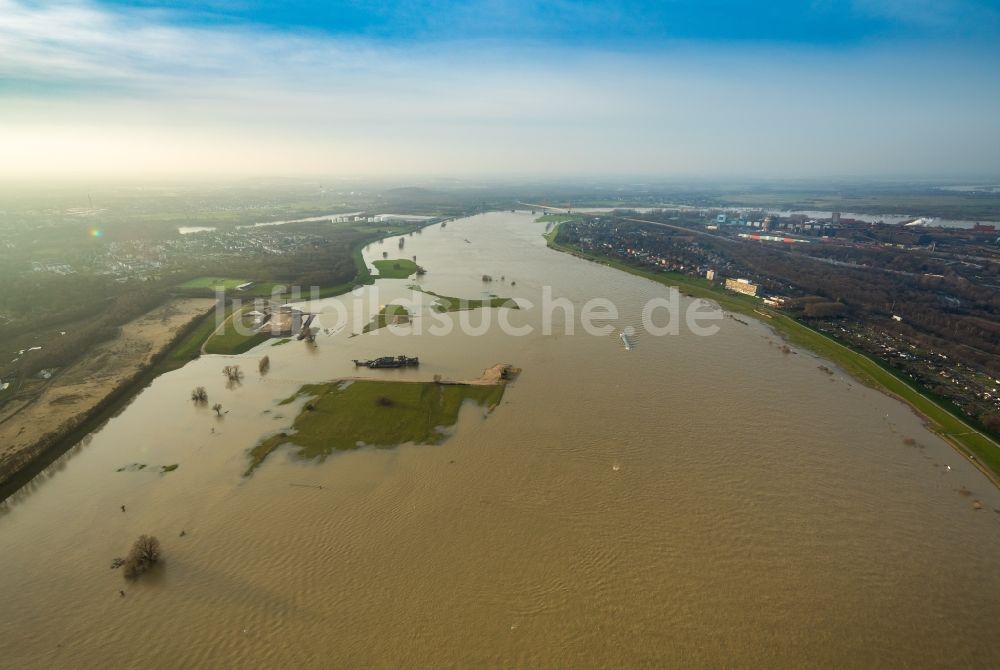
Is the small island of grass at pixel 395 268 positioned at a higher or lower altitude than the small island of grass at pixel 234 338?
higher

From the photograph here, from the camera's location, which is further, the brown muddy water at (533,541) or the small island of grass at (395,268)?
the small island of grass at (395,268)

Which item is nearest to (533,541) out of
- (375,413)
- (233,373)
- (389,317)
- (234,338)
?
(375,413)

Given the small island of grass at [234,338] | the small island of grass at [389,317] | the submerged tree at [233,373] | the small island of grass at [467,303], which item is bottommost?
the submerged tree at [233,373]

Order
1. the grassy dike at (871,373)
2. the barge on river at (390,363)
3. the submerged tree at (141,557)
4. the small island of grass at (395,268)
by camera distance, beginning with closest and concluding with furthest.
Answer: the submerged tree at (141,557)
the grassy dike at (871,373)
the barge on river at (390,363)
the small island of grass at (395,268)

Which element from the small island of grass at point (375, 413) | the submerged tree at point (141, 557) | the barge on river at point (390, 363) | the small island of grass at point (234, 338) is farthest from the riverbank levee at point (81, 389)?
the barge on river at point (390, 363)

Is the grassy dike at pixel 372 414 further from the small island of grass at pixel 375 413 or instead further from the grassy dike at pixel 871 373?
the grassy dike at pixel 871 373

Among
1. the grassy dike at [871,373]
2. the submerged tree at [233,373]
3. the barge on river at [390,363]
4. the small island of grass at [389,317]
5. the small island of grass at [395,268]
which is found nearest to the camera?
the grassy dike at [871,373]

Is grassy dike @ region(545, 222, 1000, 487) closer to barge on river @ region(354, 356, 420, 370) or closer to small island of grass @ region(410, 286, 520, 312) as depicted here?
small island of grass @ region(410, 286, 520, 312)
